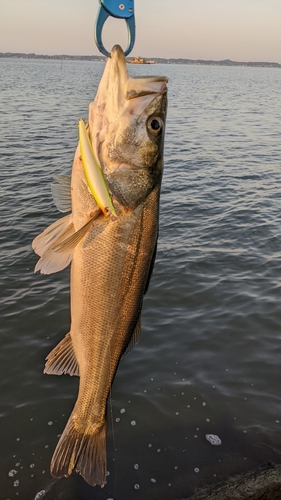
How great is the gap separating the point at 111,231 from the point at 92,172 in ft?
1.39

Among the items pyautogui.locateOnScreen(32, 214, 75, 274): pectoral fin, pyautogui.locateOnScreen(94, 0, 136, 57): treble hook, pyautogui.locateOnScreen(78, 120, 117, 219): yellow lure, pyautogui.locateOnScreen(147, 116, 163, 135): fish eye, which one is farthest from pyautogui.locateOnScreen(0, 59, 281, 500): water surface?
pyautogui.locateOnScreen(94, 0, 136, 57): treble hook

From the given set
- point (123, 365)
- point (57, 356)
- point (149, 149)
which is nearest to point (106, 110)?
point (149, 149)

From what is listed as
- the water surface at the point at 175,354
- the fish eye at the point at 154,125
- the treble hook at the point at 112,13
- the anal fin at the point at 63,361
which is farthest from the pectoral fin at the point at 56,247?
the water surface at the point at 175,354

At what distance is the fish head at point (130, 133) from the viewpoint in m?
2.90

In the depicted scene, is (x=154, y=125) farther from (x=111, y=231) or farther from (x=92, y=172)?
(x=111, y=231)

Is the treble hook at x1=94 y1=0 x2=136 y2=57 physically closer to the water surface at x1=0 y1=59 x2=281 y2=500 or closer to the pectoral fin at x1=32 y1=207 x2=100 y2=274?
the pectoral fin at x1=32 y1=207 x2=100 y2=274

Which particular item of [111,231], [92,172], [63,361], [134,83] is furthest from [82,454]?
[134,83]

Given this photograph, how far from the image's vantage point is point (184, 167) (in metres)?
18.5

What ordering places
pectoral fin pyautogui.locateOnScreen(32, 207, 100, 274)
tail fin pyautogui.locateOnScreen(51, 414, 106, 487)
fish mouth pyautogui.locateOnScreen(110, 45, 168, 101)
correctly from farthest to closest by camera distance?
tail fin pyautogui.locateOnScreen(51, 414, 106, 487), pectoral fin pyautogui.locateOnScreen(32, 207, 100, 274), fish mouth pyautogui.locateOnScreen(110, 45, 168, 101)

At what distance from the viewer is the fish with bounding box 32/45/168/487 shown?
2.93 meters

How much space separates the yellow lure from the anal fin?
48.4 inches

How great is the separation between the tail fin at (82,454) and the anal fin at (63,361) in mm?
400

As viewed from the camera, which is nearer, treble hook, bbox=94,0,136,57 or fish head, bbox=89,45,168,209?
treble hook, bbox=94,0,136,57

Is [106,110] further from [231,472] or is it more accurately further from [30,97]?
[30,97]
